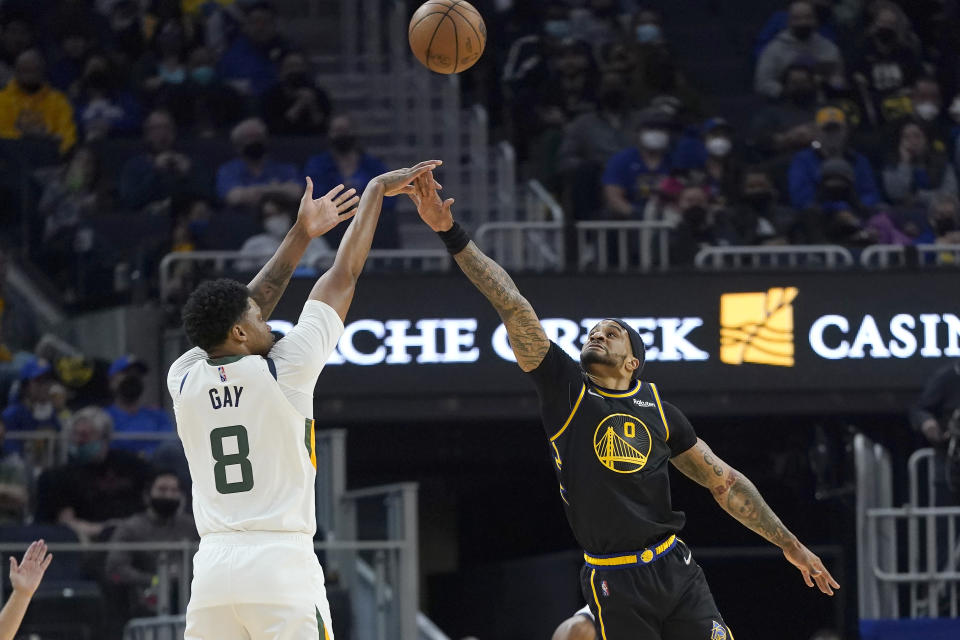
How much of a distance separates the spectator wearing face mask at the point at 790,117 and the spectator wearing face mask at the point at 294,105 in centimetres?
383

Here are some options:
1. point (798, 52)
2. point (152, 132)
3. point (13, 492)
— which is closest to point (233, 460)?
point (13, 492)

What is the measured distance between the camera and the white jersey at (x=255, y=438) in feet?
20.9

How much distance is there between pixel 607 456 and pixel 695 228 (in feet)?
23.9

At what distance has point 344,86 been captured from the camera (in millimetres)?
19016

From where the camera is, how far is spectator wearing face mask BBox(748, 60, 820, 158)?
52.6 feet

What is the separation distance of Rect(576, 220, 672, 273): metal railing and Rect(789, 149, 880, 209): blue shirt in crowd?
1.48 meters

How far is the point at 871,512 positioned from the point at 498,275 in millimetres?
5265

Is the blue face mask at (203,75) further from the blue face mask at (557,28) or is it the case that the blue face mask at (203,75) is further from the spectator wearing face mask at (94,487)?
the spectator wearing face mask at (94,487)

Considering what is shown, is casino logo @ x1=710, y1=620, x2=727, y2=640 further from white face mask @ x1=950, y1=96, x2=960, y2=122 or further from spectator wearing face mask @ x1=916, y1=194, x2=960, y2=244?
white face mask @ x1=950, y1=96, x2=960, y2=122

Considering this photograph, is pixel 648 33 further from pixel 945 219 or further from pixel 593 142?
pixel 945 219

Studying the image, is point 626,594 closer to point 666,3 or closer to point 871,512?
point 871,512

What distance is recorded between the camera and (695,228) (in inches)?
579

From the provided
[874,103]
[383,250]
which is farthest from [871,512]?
[874,103]

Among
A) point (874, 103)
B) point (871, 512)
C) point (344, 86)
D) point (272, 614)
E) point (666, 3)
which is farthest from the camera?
point (666, 3)
